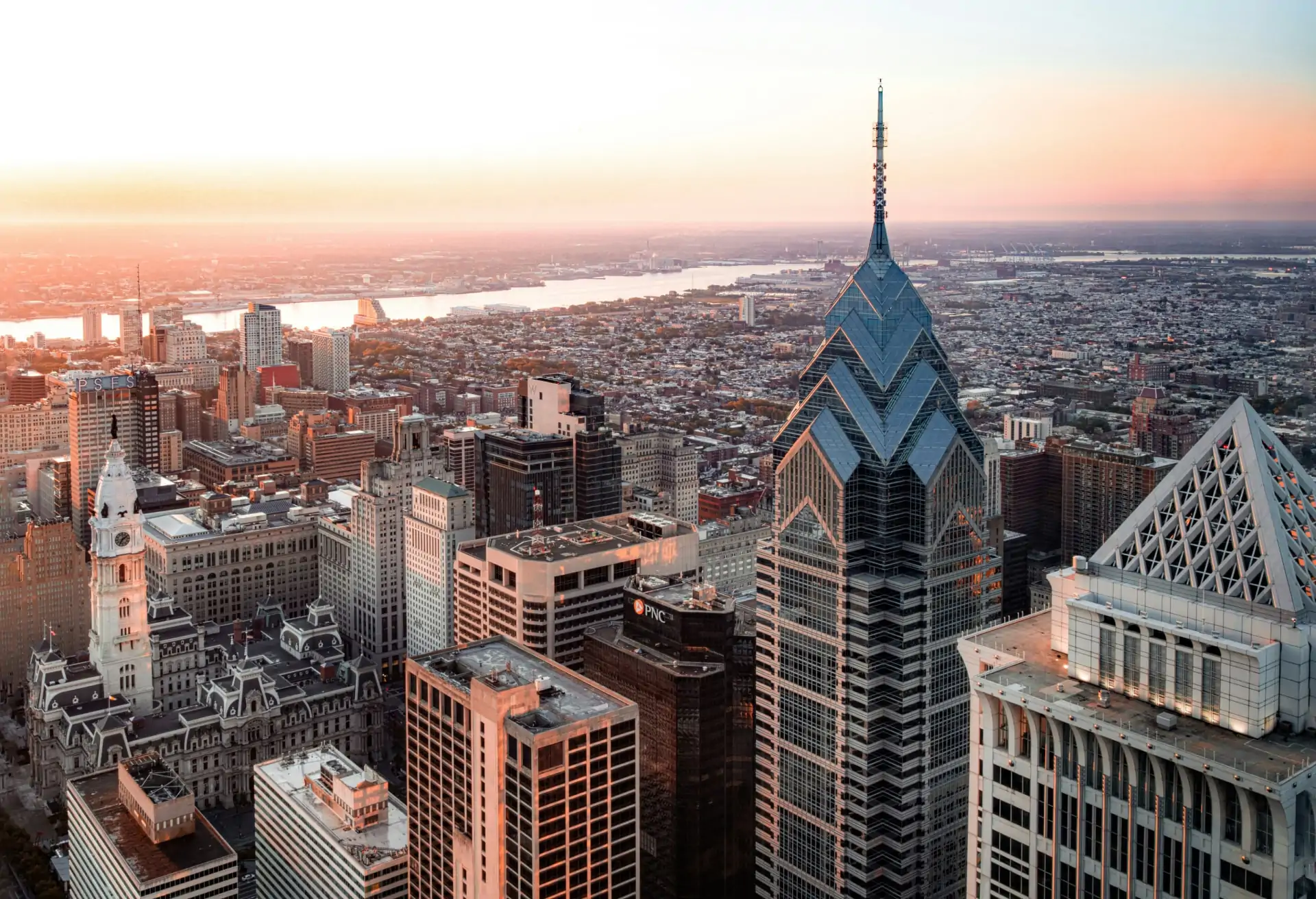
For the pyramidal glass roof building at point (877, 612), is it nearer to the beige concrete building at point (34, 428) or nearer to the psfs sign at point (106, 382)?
the psfs sign at point (106, 382)

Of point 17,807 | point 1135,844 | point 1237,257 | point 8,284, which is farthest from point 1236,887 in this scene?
point 8,284

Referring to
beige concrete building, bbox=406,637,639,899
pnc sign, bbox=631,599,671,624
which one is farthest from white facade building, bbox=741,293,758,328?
beige concrete building, bbox=406,637,639,899

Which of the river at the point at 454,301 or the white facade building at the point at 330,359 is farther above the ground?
the river at the point at 454,301

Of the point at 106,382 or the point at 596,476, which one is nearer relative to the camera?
the point at 596,476

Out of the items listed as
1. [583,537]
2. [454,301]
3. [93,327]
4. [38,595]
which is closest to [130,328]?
[93,327]

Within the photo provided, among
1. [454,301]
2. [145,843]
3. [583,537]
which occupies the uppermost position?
[454,301]

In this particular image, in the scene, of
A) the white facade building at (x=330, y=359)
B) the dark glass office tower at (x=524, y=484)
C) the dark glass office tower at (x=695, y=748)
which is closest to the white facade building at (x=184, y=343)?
the white facade building at (x=330, y=359)

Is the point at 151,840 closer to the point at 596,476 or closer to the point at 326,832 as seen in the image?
the point at 326,832
